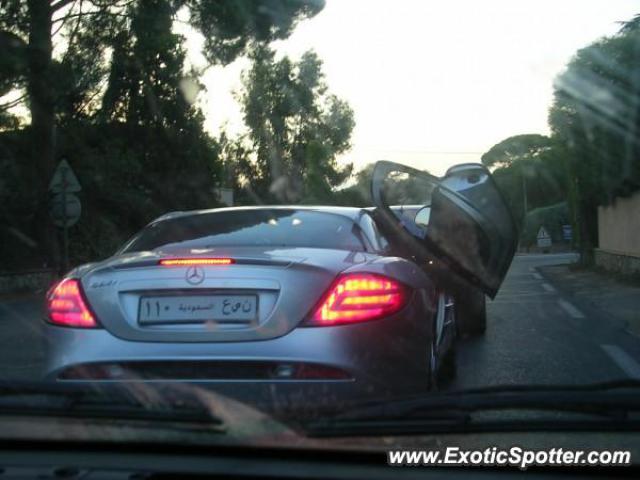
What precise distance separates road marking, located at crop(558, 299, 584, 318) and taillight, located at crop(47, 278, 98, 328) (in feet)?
25.5

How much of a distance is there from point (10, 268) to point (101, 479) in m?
17.4

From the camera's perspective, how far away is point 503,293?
1432cm

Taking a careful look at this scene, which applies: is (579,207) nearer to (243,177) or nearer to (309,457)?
(309,457)

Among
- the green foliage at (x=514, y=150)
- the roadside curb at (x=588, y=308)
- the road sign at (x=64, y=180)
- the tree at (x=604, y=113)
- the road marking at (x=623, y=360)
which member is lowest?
the roadside curb at (x=588, y=308)

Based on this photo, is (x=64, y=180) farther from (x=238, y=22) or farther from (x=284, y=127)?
(x=284, y=127)

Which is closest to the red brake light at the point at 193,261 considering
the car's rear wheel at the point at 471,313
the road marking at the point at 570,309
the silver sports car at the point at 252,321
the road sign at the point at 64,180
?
the silver sports car at the point at 252,321

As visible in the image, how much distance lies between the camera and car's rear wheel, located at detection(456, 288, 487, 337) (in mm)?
7887

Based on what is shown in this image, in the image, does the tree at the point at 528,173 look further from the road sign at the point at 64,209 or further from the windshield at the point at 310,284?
the road sign at the point at 64,209

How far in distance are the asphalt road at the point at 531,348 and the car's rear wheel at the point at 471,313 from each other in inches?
5.8

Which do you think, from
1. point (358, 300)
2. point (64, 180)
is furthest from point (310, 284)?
point (64, 180)

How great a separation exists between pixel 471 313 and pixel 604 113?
7.92 m

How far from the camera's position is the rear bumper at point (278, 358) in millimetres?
3338

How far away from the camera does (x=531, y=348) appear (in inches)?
296

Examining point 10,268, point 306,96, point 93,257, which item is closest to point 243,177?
point 306,96
